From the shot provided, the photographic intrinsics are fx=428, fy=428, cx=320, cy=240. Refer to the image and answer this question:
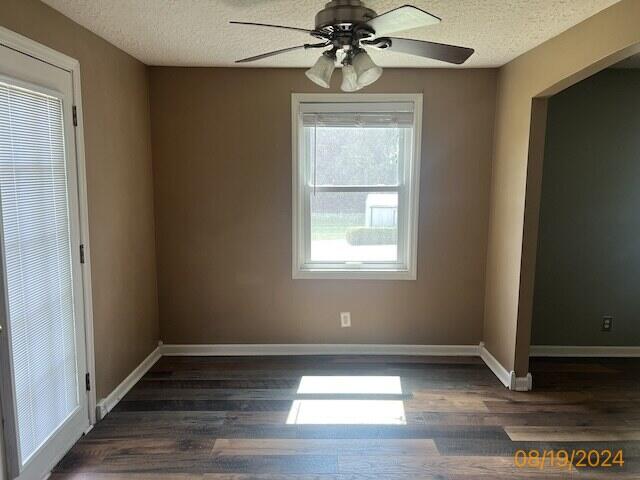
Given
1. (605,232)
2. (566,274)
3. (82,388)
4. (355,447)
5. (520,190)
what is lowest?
(355,447)

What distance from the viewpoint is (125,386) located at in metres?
3.03

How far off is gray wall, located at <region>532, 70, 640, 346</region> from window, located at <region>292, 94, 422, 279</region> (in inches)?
44.4

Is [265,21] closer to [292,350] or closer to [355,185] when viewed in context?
[355,185]

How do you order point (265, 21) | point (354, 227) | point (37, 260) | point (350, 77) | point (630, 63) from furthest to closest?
point (354, 227)
point (630, 63)
point (265, 21)
point (37, 260)
point (350, 77)

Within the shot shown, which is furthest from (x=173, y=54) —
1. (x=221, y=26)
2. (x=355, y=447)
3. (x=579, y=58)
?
(x=355, y=447)

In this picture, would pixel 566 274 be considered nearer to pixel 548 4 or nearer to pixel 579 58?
pixel 579 58

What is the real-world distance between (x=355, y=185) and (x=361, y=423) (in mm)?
1814

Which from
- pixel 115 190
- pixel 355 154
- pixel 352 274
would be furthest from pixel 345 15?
pixel 352 274

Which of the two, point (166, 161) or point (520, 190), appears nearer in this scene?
point (520, 190)

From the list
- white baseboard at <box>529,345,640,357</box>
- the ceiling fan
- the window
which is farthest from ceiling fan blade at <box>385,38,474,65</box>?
white baseboard at <box>529,345,640,357</box>

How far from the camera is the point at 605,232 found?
3.53 meters

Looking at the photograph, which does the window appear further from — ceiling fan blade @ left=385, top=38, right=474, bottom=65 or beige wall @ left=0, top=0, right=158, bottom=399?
ceiling fan blade @ left=385, top=38, right=474, bottom=65

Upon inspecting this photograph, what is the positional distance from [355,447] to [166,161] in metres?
2.54

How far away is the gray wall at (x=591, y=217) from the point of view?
3.39 m
